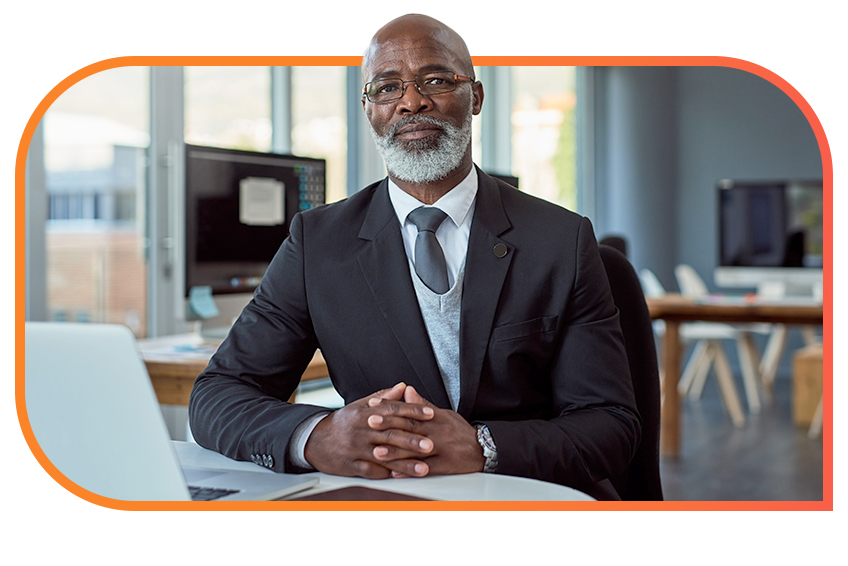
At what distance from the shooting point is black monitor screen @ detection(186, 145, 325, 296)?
240 centimetres

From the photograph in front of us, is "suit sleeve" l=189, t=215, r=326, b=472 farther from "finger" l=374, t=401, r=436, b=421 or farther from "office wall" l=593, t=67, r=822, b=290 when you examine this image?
"office wall" l=593, t=67, r=822, b=290

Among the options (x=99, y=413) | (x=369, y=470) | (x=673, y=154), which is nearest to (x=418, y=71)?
(x=369, y=470)

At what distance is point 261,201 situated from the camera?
2533 millimetres

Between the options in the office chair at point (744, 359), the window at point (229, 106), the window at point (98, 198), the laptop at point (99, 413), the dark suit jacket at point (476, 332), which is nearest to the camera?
the laptop at point (99, 413)

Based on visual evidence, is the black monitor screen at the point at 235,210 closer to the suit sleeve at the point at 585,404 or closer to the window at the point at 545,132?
the suit sleeve at the point at 585,404

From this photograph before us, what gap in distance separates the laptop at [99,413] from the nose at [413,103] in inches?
25.9

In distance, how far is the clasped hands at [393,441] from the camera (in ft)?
3.57

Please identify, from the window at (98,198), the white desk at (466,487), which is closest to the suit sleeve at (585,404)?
the white desk at (466,487)

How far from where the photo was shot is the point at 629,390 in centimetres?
133

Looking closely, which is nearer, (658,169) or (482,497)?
(482,497)

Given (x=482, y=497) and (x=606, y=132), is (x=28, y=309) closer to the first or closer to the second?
(x=482, y=497)

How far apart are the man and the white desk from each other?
0.11 meters

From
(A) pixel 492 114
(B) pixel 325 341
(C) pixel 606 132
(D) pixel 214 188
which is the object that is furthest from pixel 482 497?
(C) pixel 606 132
